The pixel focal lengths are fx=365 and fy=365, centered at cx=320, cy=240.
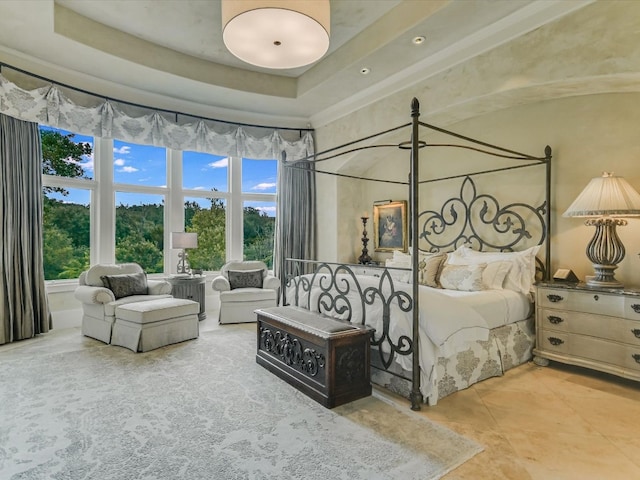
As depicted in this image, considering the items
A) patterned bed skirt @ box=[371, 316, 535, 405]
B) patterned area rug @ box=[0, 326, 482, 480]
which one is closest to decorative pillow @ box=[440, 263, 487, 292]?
patterned bed skirt @ box=[371, 316, 535, 405]

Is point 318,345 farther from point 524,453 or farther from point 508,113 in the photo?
point 508,113

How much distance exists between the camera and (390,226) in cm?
580

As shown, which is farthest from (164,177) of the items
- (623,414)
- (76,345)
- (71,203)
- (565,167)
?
(623,414)

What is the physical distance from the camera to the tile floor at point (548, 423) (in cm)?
191

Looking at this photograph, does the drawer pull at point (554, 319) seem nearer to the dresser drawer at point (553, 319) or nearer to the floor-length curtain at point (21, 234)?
the dresser drawer at point (553, 319)

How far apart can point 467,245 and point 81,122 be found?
5197 millimetres

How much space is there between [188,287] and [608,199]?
4909mm

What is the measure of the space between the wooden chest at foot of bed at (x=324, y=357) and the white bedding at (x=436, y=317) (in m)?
0.24

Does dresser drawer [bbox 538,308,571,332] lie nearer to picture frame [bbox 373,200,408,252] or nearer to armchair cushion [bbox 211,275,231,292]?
picture frame [bbox 373,200,408,252]

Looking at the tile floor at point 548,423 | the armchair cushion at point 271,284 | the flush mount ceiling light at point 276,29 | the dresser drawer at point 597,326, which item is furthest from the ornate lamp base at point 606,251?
the armchair cushion at point 271,284

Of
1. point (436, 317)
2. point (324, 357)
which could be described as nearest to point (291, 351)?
point (324, 357)

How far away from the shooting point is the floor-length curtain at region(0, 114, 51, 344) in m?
4.16

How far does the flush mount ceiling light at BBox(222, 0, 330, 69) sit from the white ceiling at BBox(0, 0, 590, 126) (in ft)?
4.24

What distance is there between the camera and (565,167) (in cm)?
372
